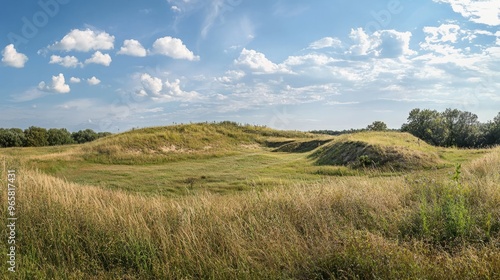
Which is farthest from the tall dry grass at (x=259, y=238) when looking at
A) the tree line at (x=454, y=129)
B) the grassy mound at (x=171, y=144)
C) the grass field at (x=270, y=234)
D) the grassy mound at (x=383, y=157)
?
the tree line at (x=454, y=129)

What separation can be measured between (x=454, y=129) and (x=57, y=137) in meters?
76.3

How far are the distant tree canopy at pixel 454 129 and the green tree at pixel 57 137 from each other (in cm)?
6853

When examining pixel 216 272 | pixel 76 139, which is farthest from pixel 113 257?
pixel 76 139

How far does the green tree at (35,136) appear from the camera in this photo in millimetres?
54025

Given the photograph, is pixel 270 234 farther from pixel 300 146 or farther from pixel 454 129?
pixel 454 129

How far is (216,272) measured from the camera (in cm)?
505

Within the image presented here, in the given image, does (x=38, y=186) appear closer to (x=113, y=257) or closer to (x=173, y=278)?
(x=113, y=257)

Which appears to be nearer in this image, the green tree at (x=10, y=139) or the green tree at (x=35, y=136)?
the green tree at (x=10, y=139)

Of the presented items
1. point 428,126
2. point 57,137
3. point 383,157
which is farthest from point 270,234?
point 428,126

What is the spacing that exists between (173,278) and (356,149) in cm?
2298

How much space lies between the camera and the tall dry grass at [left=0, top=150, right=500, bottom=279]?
15.5ft

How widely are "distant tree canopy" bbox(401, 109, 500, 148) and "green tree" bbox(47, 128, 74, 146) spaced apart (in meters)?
68.5

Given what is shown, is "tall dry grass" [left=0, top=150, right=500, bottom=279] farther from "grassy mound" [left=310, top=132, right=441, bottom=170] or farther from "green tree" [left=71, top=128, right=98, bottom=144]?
"green tree" [left=71, top=128, right=98, bottom=144]

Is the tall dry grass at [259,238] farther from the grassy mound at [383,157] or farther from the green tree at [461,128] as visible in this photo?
the green tree at [461,128]
